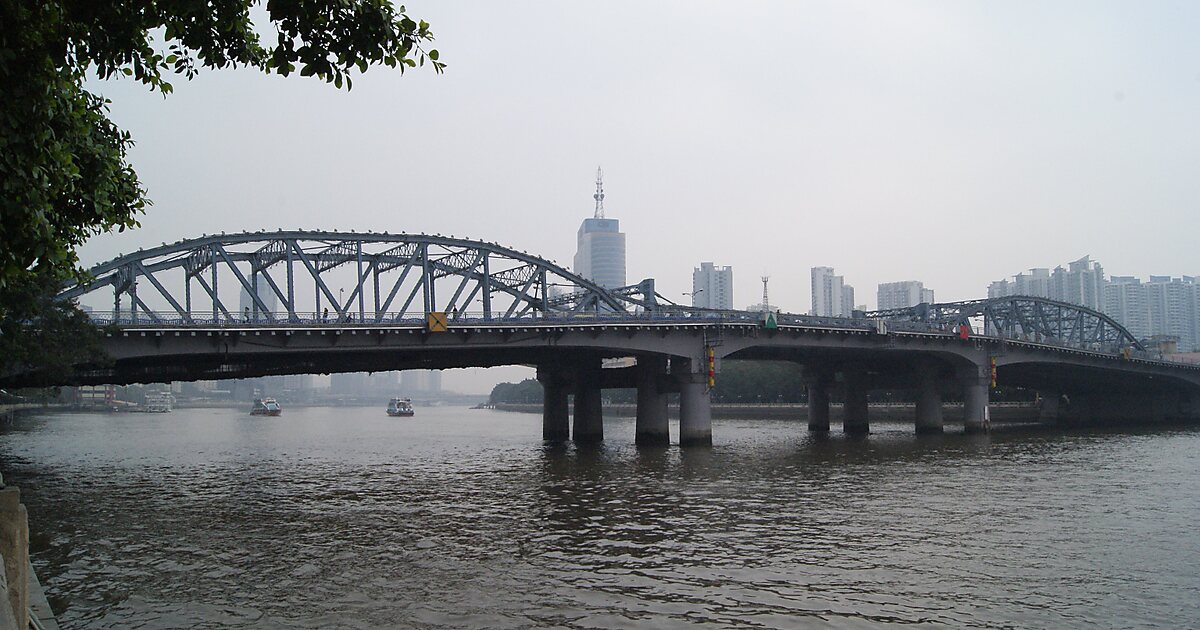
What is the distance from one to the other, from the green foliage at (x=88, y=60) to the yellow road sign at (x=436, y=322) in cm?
4776

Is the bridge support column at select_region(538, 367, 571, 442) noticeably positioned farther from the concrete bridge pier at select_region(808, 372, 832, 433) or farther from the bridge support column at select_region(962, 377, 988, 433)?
the bridge support column at select_region(962, 377, 988, 433)

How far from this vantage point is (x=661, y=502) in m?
Answer: 41.9

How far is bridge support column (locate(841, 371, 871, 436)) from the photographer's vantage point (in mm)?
108625

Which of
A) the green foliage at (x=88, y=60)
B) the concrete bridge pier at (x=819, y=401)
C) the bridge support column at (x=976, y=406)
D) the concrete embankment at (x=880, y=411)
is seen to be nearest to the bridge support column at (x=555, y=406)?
the concrete bridge pier at (x=819, y=401)

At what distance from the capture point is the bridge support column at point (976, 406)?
3967 inches

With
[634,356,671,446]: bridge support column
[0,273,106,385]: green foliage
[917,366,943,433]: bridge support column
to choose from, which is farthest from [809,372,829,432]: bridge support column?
[0,273,106,385]: green foliage

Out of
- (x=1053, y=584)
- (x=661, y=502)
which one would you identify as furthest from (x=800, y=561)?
(x=661, y=502)

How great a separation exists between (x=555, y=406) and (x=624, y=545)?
66.8 meters

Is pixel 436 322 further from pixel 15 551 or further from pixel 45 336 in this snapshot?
pixel 15 551

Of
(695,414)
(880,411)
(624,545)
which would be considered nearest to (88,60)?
(624,545)

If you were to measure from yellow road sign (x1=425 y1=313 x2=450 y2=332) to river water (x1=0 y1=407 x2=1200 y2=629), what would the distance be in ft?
33.5

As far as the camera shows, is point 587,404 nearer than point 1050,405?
Yes

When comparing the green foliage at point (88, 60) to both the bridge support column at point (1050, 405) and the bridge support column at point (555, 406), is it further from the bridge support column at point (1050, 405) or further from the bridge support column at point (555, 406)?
the bridge support column at point (1050, 405)

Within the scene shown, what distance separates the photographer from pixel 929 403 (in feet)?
339
